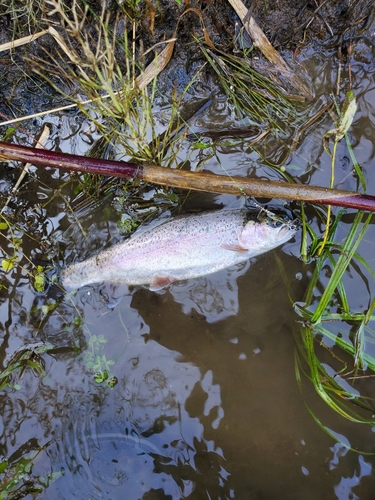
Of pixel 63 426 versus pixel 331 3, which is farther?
pixel 63 426

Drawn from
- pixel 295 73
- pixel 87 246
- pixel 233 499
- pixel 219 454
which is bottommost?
pixel 233 499

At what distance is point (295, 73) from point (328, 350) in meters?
2.61

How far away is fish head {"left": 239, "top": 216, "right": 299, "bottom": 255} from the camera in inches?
133

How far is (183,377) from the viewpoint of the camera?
3.76 meters

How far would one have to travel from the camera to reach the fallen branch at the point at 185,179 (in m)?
2.94

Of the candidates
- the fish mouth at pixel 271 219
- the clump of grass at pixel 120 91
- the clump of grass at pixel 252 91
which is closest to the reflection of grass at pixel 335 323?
the fish mouth at pixel 271 219

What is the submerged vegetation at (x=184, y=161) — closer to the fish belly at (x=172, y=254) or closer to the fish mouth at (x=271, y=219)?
the fish mouth at (x=271, y=219)

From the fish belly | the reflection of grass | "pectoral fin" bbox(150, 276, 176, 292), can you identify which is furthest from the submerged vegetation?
"pectoral fin" bbox(150, 276, 176, 292)

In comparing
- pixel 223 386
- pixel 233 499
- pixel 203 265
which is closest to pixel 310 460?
pixel 233 499

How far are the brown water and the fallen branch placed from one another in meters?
0.66

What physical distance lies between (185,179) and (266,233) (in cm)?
90

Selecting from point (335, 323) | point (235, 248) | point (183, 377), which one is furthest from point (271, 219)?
point (183, 377)

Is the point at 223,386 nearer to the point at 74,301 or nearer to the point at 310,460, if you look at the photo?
the point at 310,460

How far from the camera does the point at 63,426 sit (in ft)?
12.2
